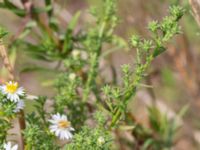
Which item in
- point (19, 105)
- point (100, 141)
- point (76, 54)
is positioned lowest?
point (100, 141)

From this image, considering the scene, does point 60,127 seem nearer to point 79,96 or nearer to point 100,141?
point 100,141

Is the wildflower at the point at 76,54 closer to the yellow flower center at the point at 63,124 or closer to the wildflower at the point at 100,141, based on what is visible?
the yellow flower center at the point at 63,124

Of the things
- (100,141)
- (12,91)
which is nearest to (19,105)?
(12,91)

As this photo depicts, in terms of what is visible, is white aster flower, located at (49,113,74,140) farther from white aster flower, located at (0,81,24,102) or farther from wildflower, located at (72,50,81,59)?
wildflower, located at (72,50,81,59)

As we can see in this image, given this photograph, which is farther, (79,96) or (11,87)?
(79,96)

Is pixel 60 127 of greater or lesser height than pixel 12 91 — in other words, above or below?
below

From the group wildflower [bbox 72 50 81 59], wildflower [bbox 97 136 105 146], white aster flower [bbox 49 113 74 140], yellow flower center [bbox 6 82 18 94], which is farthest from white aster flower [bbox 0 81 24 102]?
wildflower [bbox 72 50 81 59]

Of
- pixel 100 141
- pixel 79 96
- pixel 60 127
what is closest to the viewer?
pixel 100 141
